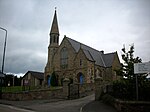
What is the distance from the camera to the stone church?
48438 mm

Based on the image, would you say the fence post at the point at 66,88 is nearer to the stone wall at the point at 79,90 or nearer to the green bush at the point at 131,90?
the stone wall at the point at 79,90

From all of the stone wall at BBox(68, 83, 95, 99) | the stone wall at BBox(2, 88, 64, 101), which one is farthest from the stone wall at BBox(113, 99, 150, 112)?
the stone wall at BBox(2, 88, 64, 101)

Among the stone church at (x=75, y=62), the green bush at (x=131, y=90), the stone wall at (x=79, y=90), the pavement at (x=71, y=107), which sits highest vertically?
the stone church at (x=75, y=62)

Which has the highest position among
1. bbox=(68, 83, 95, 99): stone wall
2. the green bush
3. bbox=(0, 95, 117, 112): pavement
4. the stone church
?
the stone church

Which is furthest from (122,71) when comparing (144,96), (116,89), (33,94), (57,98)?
(33,94)

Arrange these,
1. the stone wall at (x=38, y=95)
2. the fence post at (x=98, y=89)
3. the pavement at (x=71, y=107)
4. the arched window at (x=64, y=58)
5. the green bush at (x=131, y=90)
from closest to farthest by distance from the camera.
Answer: the green bush at (x=131, y=90), the pavement at (x=71, y=107), the fence post at (x=98, y=89), the stone wall at (x=38, y=95), the arched window at (x=64, y=58)

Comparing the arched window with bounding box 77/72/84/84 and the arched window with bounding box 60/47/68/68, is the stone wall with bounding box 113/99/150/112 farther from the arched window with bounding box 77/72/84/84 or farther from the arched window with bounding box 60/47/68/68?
the arched window with bounding box 60/47/68/68

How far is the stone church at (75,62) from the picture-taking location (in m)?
48.4

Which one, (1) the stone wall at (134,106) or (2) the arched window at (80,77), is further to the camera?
(2) the arched window at (80,77)

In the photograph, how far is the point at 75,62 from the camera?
50.2 meters

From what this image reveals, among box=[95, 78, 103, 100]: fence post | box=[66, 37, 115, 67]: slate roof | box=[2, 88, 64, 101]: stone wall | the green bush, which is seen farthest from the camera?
box=[66, 37, 115, 67]: slate roof

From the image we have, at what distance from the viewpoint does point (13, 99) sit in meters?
27.6

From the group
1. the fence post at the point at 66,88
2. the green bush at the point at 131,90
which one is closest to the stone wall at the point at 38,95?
the fence post at the point at 66,88

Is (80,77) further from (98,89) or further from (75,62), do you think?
(98,89)
